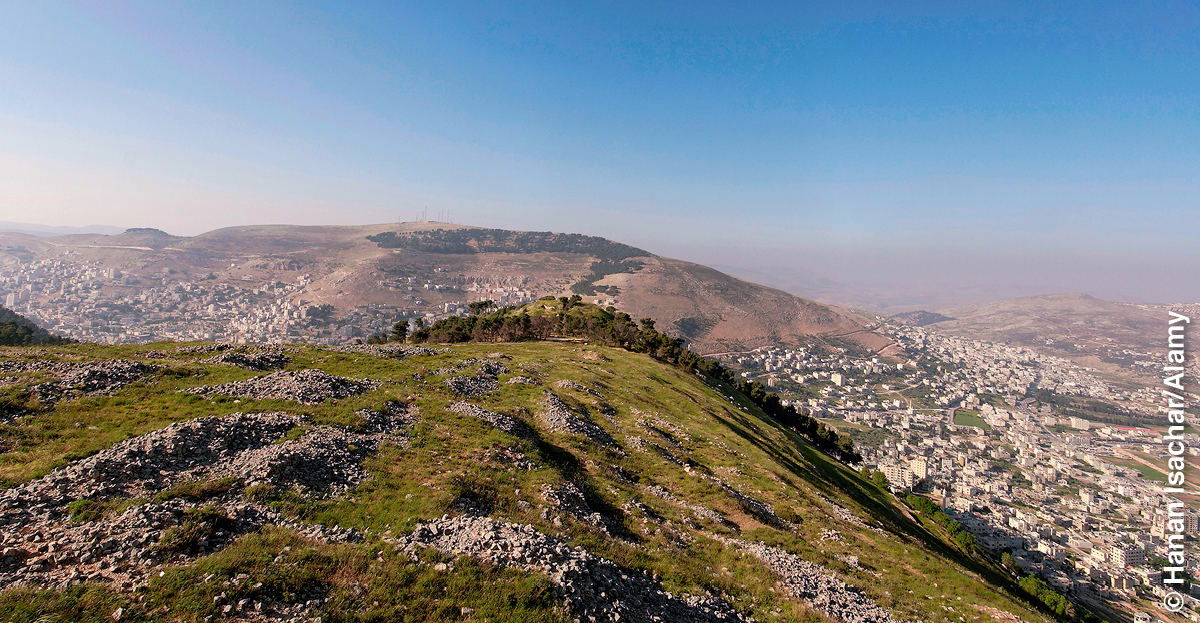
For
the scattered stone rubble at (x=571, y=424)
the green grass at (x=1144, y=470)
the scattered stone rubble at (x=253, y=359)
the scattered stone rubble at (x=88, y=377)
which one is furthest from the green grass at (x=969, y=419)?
the scattered stone rubble at (x=88, y=377)

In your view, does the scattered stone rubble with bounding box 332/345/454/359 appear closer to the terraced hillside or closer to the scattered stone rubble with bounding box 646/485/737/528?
the terraced hillside

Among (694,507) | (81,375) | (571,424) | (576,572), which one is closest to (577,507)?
(576,572)

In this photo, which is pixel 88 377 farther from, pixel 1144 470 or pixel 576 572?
pixel 1144 470

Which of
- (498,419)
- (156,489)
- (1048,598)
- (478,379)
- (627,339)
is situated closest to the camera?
(156,489)

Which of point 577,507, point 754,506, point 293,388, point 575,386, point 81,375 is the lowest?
point 754,506

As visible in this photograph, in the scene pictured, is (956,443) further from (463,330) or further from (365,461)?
(365,461)

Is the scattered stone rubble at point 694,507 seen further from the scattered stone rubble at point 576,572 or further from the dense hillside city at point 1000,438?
the dense hillside city at point 1000,438

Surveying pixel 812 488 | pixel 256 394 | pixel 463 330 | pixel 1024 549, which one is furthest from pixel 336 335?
pixel 1024 549
